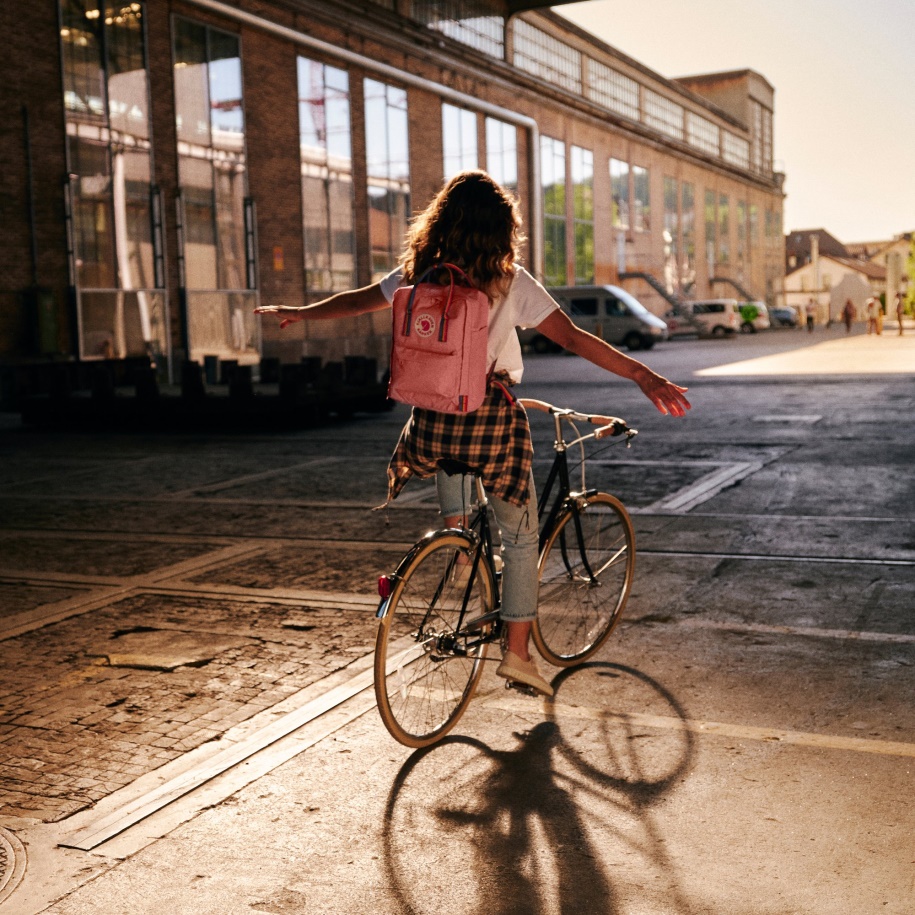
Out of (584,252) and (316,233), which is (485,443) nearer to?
(316,233)

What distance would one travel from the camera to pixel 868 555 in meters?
6.98

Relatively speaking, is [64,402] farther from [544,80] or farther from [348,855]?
[544,80]

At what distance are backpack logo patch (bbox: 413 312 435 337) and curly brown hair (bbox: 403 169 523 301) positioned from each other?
20 cm

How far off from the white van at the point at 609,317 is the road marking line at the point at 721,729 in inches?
1439

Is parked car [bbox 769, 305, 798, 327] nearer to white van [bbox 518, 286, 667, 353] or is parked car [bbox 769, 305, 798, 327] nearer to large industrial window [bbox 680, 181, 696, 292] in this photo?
large industrial window [bbox 680, 181, 696, 292]

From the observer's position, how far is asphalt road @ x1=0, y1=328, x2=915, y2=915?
122 inches

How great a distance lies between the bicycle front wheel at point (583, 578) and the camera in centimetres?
475

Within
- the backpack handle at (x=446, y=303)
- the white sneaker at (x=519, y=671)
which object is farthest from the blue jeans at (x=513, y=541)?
the backpack handle at (x=446, y=303)

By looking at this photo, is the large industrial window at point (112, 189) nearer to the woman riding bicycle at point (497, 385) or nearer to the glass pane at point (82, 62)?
the glass pane at point (82, 62)

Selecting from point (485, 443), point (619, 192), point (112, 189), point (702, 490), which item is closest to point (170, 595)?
point (485, 443)

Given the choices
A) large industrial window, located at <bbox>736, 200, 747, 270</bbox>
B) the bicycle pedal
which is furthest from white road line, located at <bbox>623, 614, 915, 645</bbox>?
large industrial window, located at <bbox>736, 200, 747, 270</bbox>

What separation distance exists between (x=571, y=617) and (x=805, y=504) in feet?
14.4

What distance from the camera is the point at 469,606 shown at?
4.22m

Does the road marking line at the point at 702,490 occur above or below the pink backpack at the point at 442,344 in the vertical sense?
below
